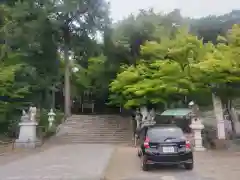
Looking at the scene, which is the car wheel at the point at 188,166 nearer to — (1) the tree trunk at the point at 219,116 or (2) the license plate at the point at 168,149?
(2) the license plate at the point at 168,149

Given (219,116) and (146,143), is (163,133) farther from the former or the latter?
(219,116)

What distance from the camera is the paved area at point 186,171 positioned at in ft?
31.4

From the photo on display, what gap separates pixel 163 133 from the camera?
10695 mm

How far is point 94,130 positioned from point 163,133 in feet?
45.2

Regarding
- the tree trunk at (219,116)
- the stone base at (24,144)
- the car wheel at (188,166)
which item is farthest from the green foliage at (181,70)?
the car wheel at (188,166)

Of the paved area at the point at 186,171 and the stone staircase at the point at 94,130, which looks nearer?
the paved area at the point at 186,171

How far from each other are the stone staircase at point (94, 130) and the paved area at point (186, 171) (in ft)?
27.4

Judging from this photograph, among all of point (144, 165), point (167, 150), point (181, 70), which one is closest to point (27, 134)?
point (181, 70)

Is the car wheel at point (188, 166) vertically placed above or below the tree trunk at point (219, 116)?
below

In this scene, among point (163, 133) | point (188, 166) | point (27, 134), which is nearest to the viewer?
point (188, 166)

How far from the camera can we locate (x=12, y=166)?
11.4m

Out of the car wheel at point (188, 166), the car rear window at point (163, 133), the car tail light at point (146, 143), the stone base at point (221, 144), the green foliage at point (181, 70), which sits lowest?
the car wheel at point (188, 166)

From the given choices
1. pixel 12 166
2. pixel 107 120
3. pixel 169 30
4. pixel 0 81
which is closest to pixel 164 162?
pixel 12 166

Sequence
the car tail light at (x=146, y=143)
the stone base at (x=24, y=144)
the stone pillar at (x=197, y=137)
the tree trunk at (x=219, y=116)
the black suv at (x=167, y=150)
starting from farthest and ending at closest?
the stone base at (x=24, y=144)
the tree trunk at (x=219, y=116)
the stone pillar at (x=197, y=137)
the car tail light at (x=146, y=143)
the black suv at (x=167, y=150)
